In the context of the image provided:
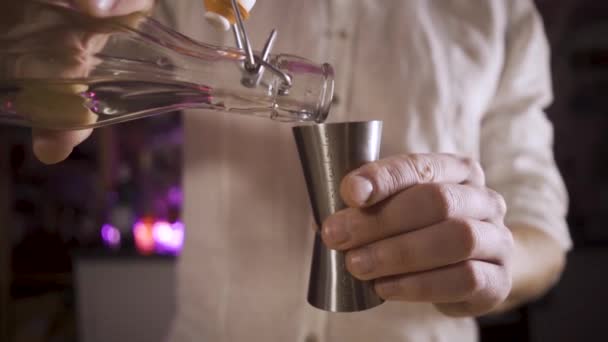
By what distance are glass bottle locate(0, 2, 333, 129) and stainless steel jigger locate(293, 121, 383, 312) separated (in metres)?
0.01

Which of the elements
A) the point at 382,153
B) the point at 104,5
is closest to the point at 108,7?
the point at 104,5

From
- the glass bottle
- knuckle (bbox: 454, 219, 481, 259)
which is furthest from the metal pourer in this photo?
knuckle (bbox: 454, 219, 481, 259)

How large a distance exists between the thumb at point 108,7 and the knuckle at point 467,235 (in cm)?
17

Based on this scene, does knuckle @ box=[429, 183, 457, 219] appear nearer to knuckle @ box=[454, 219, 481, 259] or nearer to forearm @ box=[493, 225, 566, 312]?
knuckle @ box=[454, 219, 481, 259]

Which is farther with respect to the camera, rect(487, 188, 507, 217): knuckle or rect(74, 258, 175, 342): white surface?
rect(74, 258, 175, 342): white surface

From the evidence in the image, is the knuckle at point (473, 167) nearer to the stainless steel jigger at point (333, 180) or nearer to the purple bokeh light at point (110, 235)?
the stainless steel jigger at point (333, 180)

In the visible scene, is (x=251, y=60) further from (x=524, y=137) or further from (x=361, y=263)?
(x=524, y=137)

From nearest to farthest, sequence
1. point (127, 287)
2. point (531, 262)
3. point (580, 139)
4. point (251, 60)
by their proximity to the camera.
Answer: point (251, 60), point (531, 262), point (580, 139), point (127, 287)

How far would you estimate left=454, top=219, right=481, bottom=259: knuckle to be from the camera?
0.65 feet

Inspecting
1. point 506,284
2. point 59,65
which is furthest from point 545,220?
point 59,65

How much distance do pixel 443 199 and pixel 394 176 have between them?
0.03m

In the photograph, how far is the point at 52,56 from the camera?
179mm

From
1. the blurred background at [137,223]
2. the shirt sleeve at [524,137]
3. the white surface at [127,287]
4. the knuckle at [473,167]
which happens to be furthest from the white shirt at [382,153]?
the white surface at [127,287]

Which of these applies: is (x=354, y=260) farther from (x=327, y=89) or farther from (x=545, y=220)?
(x=545, y=220)
